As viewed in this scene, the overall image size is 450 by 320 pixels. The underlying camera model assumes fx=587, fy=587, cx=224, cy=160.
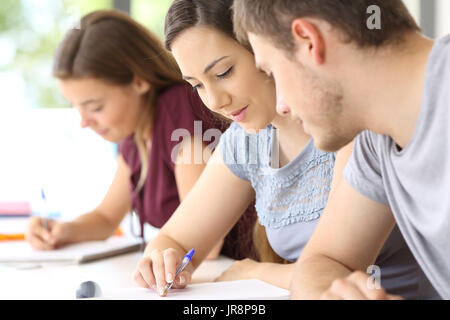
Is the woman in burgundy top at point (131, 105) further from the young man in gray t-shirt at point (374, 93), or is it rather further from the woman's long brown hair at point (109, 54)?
the young man in gray t-shirt at point (374, 93)

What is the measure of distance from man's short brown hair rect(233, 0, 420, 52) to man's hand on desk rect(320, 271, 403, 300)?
27 centimetres

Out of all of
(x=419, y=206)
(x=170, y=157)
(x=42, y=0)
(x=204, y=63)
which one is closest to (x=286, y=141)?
(x=204, y=63)

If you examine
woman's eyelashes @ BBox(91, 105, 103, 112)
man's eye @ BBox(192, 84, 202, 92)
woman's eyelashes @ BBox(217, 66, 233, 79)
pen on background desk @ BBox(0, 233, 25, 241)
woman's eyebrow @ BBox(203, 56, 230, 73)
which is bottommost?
pen on background desk @ BBox(0, 233, 25, 241)

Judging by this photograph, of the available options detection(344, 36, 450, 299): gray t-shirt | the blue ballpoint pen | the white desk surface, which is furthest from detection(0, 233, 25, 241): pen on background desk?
detection(344, 36, 450, 299): gray t-shirt

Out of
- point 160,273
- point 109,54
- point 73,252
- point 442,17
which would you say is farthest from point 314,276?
point 442,17

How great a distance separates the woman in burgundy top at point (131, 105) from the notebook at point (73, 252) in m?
0.05

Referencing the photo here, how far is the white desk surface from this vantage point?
1.05 m

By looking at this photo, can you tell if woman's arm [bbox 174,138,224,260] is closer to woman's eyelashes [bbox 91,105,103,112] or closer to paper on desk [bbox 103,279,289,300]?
woman's eyelashes [bbox 91,105,103,112]

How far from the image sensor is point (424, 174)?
678 mm

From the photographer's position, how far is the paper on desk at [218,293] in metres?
0.76

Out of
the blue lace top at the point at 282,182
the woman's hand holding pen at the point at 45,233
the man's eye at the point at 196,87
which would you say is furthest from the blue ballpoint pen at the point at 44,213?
the man's eye at the point at 196,87

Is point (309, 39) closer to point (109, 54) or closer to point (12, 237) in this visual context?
point (109, 54)
